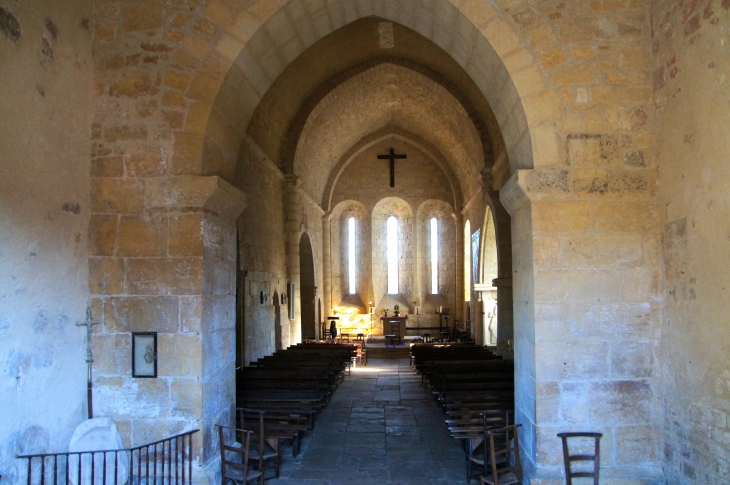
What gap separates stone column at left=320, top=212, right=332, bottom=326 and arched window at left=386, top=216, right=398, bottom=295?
2482 millimetres

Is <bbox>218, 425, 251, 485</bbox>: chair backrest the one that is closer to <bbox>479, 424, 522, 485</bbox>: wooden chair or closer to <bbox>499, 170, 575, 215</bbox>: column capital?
<bbox>479, 424, 522, 485</bbox>: wooden chair

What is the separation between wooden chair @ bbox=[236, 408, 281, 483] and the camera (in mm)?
4876

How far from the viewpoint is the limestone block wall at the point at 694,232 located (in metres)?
3.60

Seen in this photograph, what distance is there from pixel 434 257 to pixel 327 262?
3.85 m

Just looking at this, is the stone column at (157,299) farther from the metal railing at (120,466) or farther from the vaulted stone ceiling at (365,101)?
the vaulted stone ceiling at (365,101)

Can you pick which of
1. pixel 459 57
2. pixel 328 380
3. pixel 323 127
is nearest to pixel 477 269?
pixel 323 127

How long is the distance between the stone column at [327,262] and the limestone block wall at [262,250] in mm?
5003

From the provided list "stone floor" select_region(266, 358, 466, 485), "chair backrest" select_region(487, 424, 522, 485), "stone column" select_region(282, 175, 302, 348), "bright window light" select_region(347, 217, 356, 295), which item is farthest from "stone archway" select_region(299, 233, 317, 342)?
"chair backrest" select_region(487, 424, 522, 485)

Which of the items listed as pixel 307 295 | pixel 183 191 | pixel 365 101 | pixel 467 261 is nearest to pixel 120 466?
pixel 183 191

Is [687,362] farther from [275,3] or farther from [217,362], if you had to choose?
[275,3]

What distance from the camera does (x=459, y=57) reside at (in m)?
5.29

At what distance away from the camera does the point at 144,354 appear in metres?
4.57

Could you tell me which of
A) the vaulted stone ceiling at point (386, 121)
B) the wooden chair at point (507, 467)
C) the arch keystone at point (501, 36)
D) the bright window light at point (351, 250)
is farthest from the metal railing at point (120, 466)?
the bright window light at point (351, 250)

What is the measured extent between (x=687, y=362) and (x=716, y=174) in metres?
1.37
